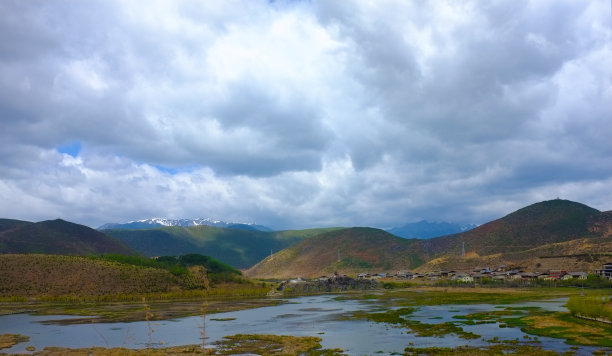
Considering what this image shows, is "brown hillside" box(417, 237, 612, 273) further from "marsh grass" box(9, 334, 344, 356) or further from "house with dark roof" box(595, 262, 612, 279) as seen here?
"marsh grass" box(9, 334, 344, 356)

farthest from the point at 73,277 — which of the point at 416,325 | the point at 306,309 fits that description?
the point at 416,325

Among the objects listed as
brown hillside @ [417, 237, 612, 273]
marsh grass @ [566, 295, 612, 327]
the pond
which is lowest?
the pond

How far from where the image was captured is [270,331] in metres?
52.4

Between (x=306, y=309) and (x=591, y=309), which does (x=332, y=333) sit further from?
(x=306, y=309)

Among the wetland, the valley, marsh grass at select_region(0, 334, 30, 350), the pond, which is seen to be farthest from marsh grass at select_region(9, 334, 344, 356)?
marsh grass at select_region(0, 334, 30, 350)

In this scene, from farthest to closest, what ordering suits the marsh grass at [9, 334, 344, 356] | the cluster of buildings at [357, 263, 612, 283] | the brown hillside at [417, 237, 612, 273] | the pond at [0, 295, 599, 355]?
1. the brown hillside at [417, 237, 612, 273]
2. the cluster of buildings at [357, 263, 612, 283]
3. the pond at [0, 295, 599, 355]
4. the marsh grass at [9, 334, 344, 356]

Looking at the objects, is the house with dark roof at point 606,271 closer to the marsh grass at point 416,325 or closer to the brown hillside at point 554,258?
the brown hillside at point 554,258

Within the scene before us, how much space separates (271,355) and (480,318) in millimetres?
31804

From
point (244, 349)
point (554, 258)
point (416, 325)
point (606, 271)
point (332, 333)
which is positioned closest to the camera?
point (244, 349)

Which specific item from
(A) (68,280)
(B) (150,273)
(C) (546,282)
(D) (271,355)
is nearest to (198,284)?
(B) (150,273)

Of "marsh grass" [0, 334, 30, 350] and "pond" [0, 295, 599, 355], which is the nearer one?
"pond" [0, 295, 599, 355]

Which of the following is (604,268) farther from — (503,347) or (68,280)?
(68,280)

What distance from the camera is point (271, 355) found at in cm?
3697

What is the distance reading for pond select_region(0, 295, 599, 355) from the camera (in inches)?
1615
